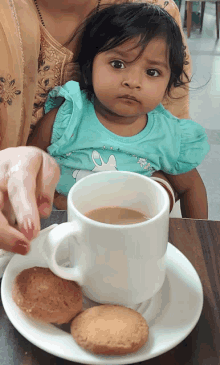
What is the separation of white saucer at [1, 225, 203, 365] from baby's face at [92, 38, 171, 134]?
0.44 m

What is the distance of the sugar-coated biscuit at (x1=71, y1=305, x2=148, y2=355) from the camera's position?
369mm

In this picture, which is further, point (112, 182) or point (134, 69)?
point (134, 69)

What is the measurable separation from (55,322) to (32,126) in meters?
0.65

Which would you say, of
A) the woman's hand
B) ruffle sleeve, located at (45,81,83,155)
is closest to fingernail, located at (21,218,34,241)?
the woman's hand

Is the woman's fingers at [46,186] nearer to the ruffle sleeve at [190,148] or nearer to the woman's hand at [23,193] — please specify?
the woman's hand at [23,193]

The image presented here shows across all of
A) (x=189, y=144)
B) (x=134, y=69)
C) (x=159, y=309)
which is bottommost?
(x=189, y=144)

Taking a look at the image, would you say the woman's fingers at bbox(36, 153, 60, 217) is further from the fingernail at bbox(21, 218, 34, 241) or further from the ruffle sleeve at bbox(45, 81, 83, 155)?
the ruffle sleeve at bbox(45, 81, 83, 155)

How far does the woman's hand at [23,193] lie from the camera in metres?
0.41

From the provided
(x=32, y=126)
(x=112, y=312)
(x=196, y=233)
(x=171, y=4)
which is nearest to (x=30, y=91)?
(x=32, y=126)

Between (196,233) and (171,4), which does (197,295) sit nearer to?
(196,233)

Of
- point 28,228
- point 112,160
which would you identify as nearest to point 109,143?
point 112,160

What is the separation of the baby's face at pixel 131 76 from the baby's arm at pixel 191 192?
251mm

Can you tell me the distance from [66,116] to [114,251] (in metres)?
0.57

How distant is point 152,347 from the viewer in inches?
15.2
